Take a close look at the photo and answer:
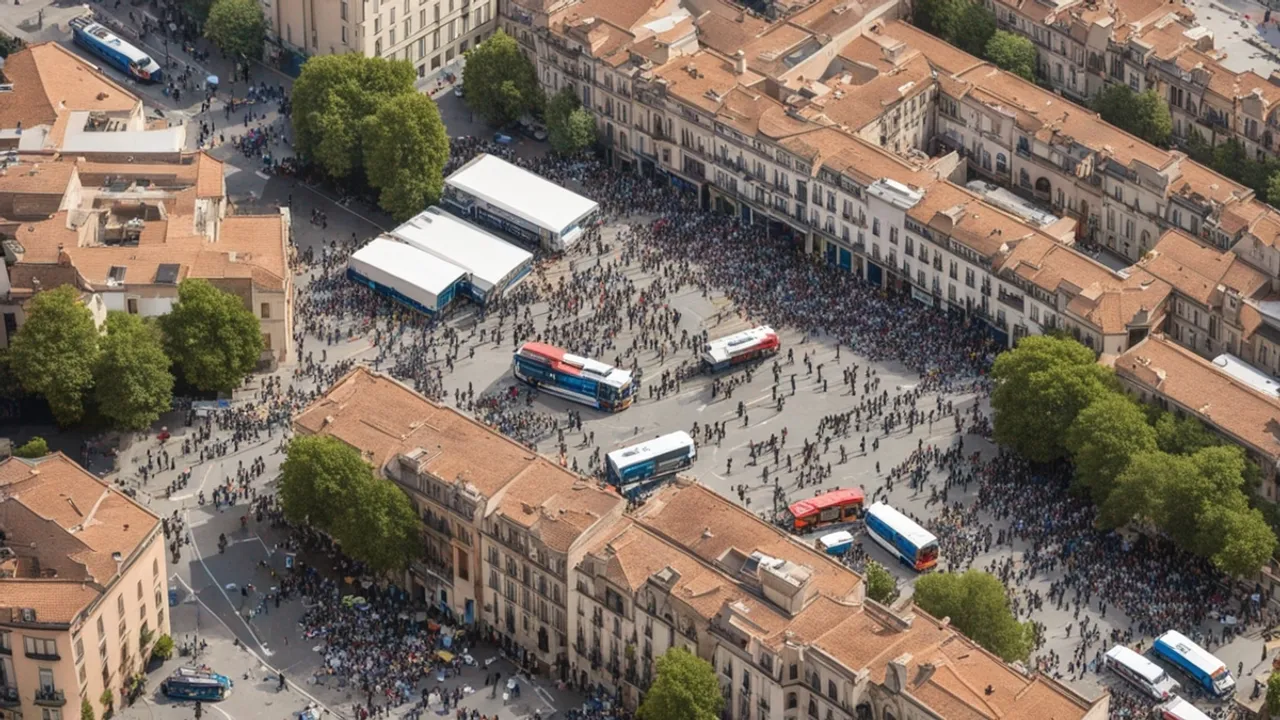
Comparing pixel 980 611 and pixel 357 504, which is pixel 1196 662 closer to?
pixel 980 611

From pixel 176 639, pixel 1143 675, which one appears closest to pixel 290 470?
pixel 176 639

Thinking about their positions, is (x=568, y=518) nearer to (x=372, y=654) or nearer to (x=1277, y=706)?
(x=372, y=654)

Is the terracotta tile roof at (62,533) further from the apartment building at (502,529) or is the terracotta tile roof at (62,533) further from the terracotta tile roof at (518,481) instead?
the apartment building at (502,529)

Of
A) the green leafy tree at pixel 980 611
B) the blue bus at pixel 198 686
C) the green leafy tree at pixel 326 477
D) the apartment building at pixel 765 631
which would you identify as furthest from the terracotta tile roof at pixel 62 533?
the green leafy tree at pixel 980 611

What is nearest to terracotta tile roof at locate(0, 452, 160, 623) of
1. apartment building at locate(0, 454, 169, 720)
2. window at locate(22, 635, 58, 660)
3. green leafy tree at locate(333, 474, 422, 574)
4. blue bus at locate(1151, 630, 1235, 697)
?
apartment building at locate(0, 454, 169, 720)

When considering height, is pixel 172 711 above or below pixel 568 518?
below

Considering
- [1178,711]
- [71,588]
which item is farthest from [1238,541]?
[71,588]
